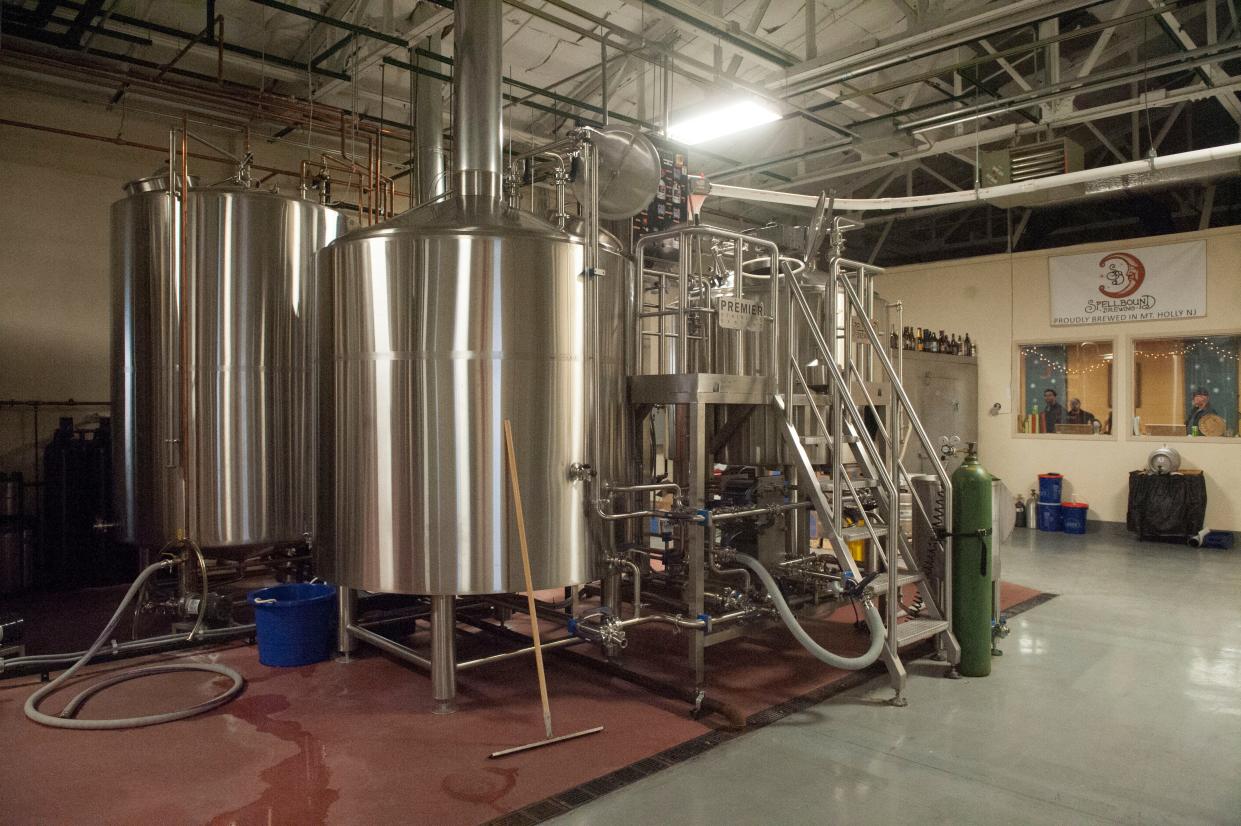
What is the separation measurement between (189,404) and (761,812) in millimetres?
3802

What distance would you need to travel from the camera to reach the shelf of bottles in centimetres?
970

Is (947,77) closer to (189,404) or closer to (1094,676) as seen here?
(1094,676)

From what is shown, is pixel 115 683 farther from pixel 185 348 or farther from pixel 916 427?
pixel 916 427

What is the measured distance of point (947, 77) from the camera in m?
8.09

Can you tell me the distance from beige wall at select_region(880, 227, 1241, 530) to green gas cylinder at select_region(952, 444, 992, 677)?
248 inches

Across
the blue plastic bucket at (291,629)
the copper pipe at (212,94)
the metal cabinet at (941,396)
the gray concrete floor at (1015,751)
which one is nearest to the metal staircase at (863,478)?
the gray concrete floor at (1015,751)

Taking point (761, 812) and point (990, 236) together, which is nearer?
point (761, 812)

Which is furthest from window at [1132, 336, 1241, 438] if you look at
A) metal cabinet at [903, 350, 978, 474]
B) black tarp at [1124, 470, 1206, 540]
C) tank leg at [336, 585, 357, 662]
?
tank leg at [336, 585, 357, 662]

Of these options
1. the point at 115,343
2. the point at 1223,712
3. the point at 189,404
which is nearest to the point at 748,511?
the point at 1223,712

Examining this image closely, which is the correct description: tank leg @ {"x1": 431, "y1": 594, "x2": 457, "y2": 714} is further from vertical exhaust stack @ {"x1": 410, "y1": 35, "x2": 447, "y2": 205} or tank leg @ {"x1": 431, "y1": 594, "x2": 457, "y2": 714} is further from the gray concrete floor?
vertical exhaust stack @ {"x1": 410, "y1": 35, "x2": 447, "y2": 205}

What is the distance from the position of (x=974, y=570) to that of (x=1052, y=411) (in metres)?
7.00

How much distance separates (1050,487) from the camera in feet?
32.3

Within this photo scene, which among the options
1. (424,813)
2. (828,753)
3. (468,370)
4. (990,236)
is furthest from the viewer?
(990,236)

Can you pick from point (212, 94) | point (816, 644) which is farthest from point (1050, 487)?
point (212, 94)
